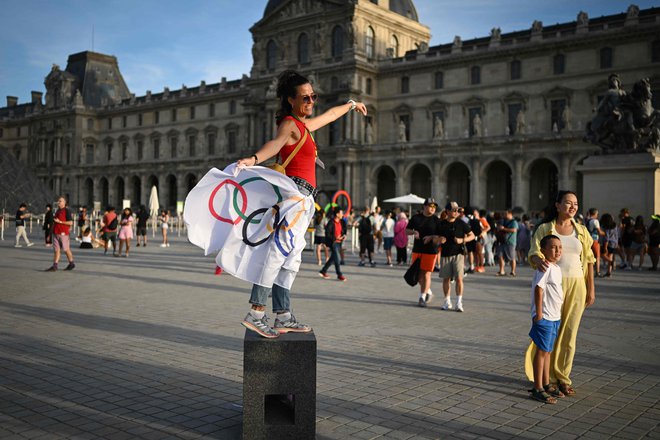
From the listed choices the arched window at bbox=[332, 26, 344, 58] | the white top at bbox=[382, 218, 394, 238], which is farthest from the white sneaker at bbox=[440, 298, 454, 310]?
the arched window at bbox=[332, 26, 344, 58]

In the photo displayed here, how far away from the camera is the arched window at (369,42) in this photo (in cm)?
5788

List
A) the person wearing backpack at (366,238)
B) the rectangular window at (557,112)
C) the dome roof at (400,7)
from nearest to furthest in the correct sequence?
the person wearing backpack at (366,238) → the rectangular window at (557,112) → the dome roof at (400,7)

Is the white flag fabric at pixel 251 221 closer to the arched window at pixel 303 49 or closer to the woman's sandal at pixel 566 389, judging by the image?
the woman's sandal at pixel 566 389

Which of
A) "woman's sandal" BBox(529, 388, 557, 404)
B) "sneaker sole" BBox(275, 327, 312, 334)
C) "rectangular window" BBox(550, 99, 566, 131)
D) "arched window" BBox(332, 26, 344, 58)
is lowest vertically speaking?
"woman's sandal" BBox(529, 388, 557, 404)

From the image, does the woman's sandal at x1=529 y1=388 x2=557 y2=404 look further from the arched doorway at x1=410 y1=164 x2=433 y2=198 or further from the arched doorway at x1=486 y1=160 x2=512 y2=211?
the arched doorway at x1=410 y1=164 x2=433 y2=198

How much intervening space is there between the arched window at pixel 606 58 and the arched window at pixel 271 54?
3071 cm

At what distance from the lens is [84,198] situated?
8425 cm

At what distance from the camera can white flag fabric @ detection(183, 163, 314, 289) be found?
4.65m

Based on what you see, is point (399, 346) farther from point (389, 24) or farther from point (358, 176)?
point (389, 24)

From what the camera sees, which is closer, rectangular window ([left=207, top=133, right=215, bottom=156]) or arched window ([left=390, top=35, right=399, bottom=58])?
arched window ([left=390, top=35, right=399, bottom=58])

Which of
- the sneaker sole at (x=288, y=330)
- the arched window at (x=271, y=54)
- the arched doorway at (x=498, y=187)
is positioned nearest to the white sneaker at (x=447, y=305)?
the sneaker sole at (x=288, y=330)

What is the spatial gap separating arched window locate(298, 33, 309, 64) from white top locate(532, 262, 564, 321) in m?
56.4

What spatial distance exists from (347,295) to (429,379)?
6543mm

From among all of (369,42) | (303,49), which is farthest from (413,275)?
(303,49)
